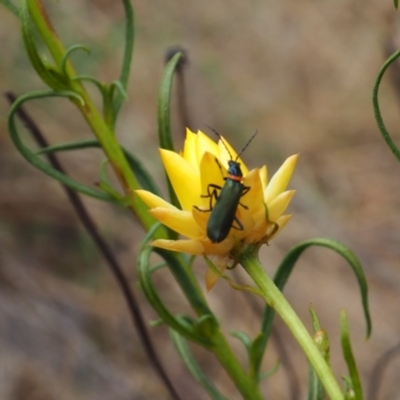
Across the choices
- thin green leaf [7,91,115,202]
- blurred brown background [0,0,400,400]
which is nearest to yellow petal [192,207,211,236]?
thin green leaf [7,91,115,202]

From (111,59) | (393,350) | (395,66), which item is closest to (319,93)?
(111,59)

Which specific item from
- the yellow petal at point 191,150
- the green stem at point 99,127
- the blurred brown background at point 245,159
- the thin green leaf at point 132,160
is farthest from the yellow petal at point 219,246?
the blurred brown background at point 245,159

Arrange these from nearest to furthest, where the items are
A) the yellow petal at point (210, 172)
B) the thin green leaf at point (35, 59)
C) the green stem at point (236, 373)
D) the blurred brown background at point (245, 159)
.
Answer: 1. the yellow petal at point (210, 172)
2. the thin green leaf at point (35, 59)
3. the green stem at point (236, 373)
4. the blurred brown background at point (245, 159)

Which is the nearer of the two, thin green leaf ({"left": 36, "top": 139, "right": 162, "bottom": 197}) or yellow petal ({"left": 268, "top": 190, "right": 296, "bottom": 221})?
yellow petal ({"left": 268, "top": 190, "right": 296, "bottom": 221})

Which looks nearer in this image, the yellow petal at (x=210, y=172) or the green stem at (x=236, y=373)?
the yellow petal at (x=210, y=172)

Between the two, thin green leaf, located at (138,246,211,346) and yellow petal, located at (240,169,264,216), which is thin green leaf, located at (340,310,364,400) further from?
thin green leaf, located at (138,246,211,346)

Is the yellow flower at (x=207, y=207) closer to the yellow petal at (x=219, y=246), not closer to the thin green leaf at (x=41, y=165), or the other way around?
the yellow petal at (x=219, y=246)

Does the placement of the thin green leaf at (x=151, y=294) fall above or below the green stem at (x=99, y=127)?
below

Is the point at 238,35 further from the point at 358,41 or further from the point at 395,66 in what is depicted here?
the point at 395,66
